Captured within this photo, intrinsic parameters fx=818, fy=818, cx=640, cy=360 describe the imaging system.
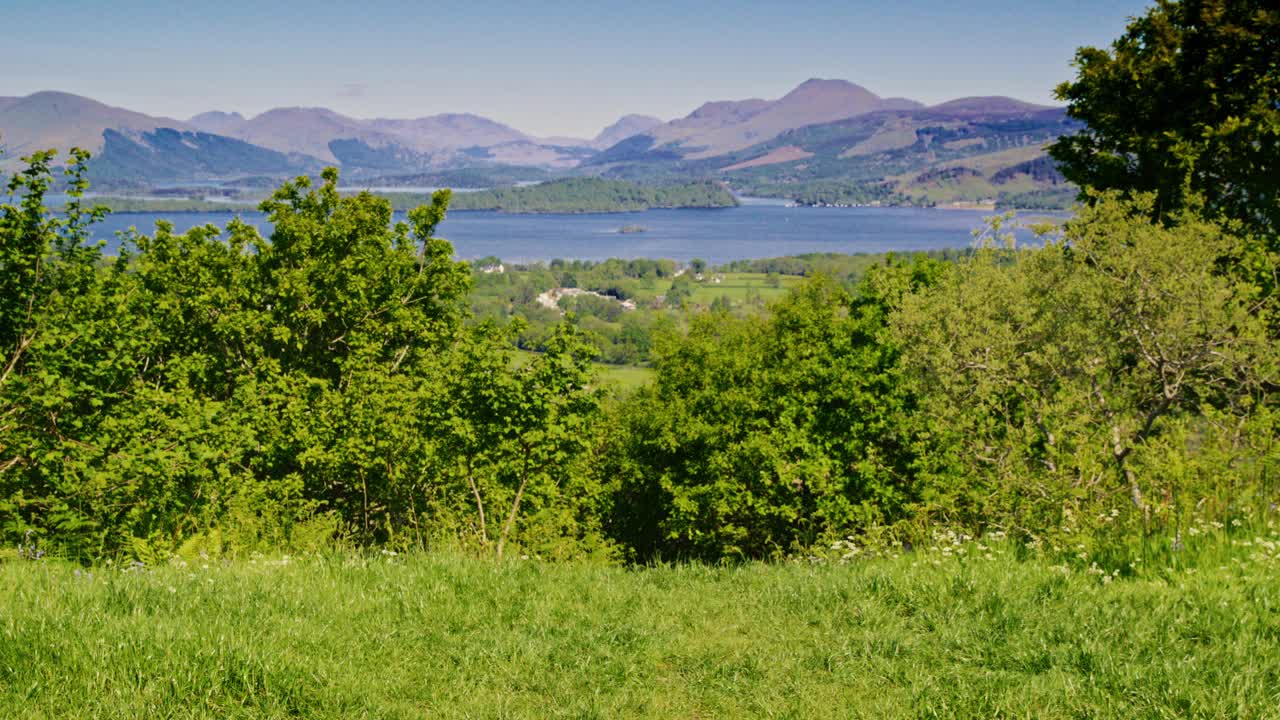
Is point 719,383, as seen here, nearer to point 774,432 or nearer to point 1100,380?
point 774,432

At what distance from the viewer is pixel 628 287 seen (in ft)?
509

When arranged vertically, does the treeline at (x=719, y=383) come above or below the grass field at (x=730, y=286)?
above

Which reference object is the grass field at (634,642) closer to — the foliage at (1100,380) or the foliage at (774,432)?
the foliage at (1100,380)

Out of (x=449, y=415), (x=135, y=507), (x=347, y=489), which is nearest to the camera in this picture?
(x=135, y=507)

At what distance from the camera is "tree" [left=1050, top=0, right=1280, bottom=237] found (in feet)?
50.4

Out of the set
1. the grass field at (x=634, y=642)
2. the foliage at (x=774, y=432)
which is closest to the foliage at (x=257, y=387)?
the foliage at (x=774, y=432)

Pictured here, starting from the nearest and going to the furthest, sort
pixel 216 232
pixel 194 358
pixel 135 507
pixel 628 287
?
pixel 135 507
pixel 194 358
pixel 216 232
pixel 628 287

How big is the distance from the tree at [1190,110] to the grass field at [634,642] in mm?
12231

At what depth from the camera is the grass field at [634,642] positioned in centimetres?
426

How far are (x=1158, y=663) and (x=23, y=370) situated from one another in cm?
1391

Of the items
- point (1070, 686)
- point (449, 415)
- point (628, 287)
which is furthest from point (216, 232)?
point (628, 287)

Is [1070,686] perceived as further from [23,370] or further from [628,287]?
[628,287]

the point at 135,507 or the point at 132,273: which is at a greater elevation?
the point at 132,273

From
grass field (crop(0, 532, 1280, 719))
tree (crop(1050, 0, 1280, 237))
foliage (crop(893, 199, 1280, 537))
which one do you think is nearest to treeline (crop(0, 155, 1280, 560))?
foliage (crop(893, 199, 1280, 537))
